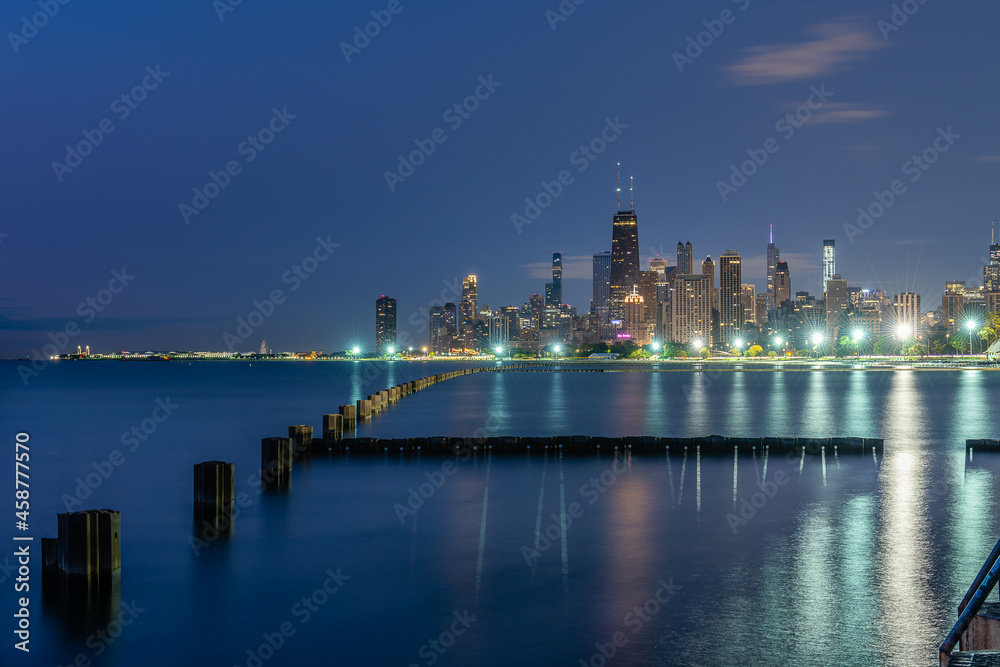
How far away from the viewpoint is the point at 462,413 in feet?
225

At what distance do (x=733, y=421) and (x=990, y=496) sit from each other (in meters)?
34.2

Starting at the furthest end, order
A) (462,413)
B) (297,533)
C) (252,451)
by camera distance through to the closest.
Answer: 1. (462,413)
2. (252,451)
3. (297,533)

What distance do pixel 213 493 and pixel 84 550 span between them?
27.6 ft

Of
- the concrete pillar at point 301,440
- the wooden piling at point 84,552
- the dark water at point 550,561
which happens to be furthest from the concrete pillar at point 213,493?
the concrete pillar at point 301,440

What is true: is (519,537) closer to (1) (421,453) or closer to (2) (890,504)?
(2) (890,504)

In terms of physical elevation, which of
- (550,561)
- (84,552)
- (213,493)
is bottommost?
(550,561)

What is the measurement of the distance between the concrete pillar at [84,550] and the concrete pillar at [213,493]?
7.16 meters

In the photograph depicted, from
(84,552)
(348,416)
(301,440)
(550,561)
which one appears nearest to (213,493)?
(84,552)

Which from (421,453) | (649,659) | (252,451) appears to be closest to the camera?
(649,659)

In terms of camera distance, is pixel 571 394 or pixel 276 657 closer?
pixel 276 657

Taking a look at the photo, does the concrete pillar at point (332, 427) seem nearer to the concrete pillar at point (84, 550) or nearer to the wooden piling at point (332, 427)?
the wooden piling at point (332, 427)

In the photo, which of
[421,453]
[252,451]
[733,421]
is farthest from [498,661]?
[733,421]

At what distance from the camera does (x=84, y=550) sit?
16828 mm

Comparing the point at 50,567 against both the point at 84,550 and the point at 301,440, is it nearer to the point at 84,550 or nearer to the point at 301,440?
the point at 84,550
